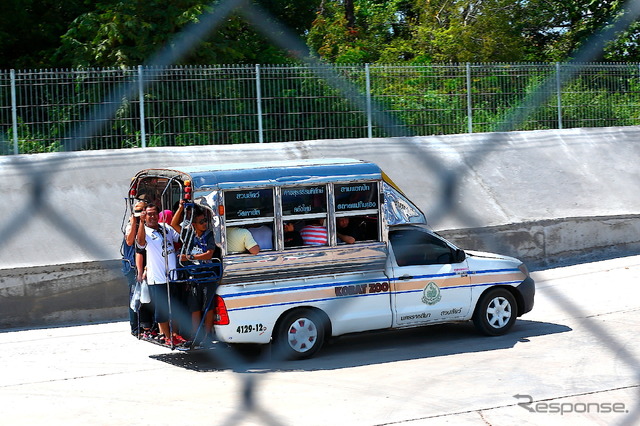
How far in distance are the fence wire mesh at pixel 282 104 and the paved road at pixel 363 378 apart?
57.4 inches

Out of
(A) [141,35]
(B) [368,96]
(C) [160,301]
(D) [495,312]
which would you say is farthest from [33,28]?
(D) [495,312]

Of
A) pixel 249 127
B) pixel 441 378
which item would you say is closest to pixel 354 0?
pixel 249 127

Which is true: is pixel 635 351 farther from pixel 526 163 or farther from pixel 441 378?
pixel 526 163

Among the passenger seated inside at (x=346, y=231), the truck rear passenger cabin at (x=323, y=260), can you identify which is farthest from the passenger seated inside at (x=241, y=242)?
the passenger seated inside at (x=346, y=231)

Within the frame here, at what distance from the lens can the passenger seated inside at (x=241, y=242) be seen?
784 cm

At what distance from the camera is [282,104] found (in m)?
13.7

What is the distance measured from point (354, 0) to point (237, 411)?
15837 mm

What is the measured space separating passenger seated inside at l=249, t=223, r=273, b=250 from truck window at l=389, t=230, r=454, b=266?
49.6 inches

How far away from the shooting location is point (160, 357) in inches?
341

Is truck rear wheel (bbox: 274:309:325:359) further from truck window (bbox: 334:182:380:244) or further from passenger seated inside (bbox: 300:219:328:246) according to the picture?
truck window (bbox: 334:182:380:244)

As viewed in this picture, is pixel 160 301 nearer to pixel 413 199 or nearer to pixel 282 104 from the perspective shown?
pixel 413 199

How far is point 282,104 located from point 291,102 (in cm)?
14

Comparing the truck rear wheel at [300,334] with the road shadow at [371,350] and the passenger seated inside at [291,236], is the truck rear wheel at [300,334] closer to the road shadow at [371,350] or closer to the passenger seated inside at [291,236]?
the road shadow at [371,350]

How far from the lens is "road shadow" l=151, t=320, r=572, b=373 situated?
26.5 feet
